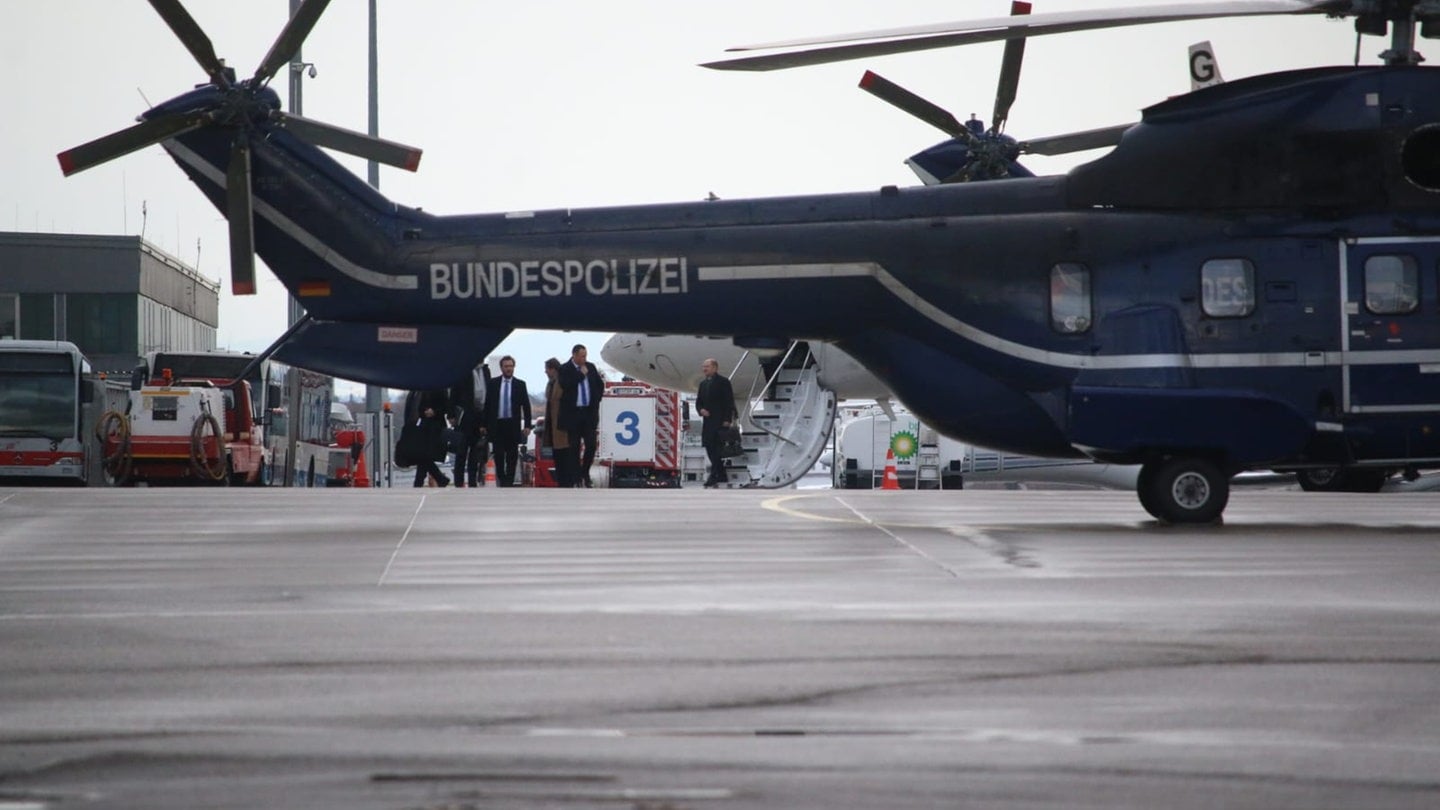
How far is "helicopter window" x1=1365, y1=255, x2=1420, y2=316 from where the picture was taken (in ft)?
48.1

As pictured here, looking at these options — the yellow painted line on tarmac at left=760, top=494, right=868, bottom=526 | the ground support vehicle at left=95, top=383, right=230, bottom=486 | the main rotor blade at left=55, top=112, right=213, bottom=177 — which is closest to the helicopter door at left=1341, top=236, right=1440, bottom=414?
the yellow painted line on tarmac at left=760, top=494, right=868, bottom=526

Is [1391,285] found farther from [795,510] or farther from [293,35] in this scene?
[293,35]

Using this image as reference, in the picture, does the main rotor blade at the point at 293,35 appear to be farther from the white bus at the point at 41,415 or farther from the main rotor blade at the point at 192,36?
the white bus at the point at 41,415

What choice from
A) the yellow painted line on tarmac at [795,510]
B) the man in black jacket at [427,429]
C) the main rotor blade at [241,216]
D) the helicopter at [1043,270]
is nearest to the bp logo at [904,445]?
the man in black jacket at [427,429]

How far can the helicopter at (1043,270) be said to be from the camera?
14555 mm

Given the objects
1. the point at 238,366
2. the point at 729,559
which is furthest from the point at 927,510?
Result: the point at 238,366

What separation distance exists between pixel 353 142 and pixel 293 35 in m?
1.06

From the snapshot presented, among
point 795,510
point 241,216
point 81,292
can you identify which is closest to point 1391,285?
point 795,510

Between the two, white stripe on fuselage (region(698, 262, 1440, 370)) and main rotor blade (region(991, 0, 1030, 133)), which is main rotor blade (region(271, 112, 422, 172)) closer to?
white stripe on fuselage (region(698, 262, 1440, 370))

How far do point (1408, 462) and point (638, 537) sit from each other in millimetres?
6575

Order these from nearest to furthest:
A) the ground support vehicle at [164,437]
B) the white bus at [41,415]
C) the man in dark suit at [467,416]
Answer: the man in dark suit at [467,416]
the ground support vehicle at [164,437]
the white bus at [41,415]

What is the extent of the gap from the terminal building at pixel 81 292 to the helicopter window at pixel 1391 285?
188 ft

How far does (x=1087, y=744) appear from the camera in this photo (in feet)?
18.4

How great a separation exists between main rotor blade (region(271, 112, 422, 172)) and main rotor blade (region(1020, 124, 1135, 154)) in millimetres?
7178
